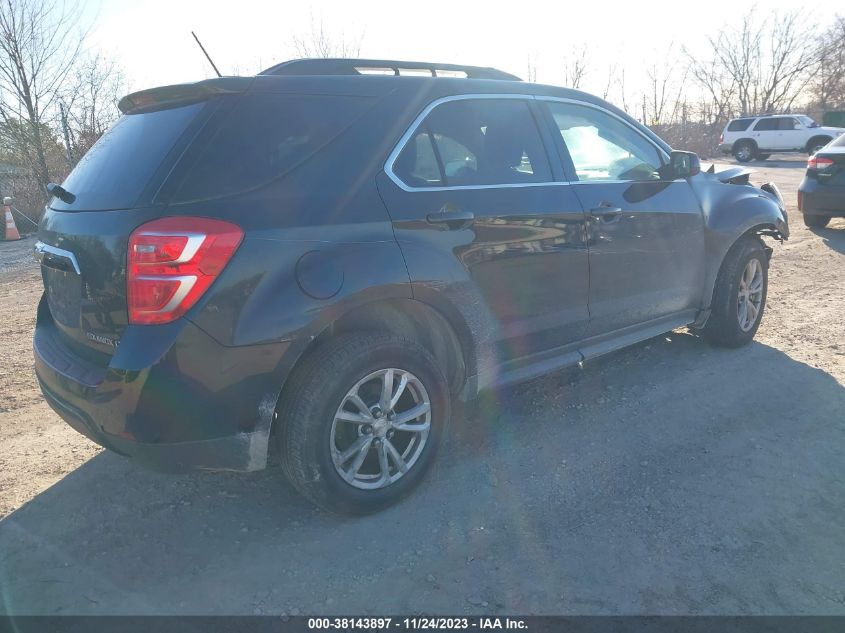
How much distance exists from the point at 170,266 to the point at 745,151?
32.3m

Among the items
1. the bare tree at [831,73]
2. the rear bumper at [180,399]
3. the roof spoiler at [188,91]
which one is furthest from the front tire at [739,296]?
the bare tree at [831,73]

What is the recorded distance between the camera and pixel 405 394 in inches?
120

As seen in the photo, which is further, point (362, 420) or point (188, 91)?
point (362, 420)

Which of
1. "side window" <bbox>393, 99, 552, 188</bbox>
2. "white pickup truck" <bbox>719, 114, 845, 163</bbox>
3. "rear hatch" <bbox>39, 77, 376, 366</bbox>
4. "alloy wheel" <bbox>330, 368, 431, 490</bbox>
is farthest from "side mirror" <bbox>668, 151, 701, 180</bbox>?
"white pickup truck" <bbox>719, 114, 845, 163</bbox>

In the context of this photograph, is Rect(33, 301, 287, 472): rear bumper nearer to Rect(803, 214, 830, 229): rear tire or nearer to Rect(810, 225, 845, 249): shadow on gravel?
Rect(810, 225, 845, 249): shadow on gravel

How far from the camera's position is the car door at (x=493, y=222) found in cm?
296

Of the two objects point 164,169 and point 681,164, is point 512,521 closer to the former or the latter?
point 164,169

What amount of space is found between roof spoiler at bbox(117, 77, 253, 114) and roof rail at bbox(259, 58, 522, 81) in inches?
10.6

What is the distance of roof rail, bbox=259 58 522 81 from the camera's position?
10.2ft

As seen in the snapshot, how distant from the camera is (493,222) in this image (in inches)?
125

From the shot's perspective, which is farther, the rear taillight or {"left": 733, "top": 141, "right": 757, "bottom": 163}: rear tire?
{"left": 733, "top": 141, "right": 757, "bottom": 163}: rear tire

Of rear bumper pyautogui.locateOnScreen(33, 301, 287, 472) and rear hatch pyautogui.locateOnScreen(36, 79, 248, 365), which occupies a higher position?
rear hatch pyautogui.locateOnScreen(36, 79, 248, 365)
